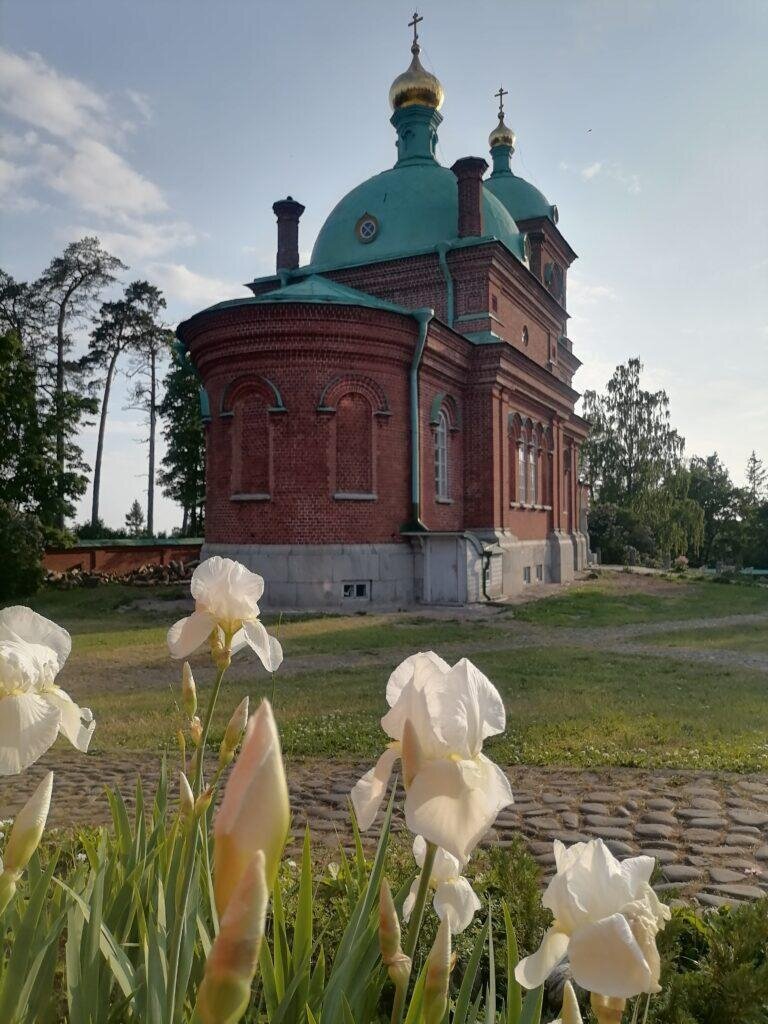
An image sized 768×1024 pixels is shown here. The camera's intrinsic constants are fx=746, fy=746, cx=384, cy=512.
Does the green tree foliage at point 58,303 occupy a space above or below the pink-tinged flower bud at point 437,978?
above

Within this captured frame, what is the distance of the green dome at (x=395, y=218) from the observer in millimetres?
20203

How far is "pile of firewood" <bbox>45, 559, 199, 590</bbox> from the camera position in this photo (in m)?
21.1

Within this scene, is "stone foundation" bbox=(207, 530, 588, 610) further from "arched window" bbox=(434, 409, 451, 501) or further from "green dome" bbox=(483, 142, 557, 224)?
"green dome" bbox=(483, 142, 557, 224)

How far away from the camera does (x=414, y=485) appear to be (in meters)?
16.4

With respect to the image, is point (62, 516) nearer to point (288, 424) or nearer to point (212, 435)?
point (212, 435)

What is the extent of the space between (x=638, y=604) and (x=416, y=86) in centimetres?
1660

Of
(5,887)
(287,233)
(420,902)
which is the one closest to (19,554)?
(287,233)

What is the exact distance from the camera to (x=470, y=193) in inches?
757

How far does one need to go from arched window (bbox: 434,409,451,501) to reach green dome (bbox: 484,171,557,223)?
12.0 m

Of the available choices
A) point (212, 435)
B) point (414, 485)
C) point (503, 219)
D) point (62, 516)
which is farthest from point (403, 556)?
point (62, 516)

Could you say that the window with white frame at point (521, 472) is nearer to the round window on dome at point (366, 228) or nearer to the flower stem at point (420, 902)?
the round window on dome at point (366, 228)

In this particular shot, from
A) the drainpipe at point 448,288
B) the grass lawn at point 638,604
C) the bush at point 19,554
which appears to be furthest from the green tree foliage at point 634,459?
the bush at point 19,554

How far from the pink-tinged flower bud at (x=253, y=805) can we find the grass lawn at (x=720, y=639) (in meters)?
12.0

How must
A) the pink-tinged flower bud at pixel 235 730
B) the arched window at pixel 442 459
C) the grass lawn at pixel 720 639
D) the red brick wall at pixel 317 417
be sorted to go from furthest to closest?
the arched window at pixel 442 459 → the red brick wall at pixel 317 417 → the grass lawn at pixel 720 639 → the pink-tinged flower bud at pixel 235 730
